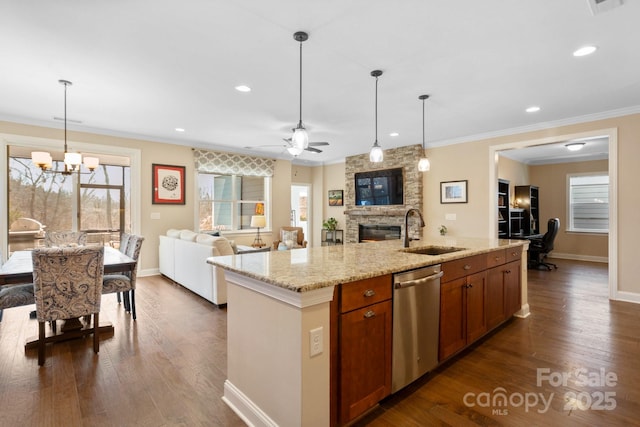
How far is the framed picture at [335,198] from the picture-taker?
342 inches

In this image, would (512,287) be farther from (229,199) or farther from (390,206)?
(229,199)

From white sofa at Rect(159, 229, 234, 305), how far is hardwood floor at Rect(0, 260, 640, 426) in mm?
368

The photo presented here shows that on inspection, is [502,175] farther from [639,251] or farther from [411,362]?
[411,362]

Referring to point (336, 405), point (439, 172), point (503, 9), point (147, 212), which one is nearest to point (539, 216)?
point (439, 172)

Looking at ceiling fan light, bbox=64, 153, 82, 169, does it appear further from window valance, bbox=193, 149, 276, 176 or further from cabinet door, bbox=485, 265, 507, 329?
cabinet door, bbox=485, 265, 507, 329

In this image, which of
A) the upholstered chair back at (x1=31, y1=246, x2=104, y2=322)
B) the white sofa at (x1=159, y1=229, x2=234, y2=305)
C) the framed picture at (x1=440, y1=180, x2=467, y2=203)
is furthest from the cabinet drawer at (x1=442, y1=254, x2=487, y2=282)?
the framed picture at (x1=440, y1=180, x2=467, y2=203)

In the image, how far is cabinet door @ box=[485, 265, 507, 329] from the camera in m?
2.91

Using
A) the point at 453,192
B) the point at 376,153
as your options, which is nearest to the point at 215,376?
the point at 376,153

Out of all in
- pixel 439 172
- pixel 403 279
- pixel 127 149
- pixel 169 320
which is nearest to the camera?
pixel 403 279

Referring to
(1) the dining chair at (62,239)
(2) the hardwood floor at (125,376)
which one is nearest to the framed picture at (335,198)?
(2) the hardwood floor at (125,376)

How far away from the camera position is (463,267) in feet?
8.40

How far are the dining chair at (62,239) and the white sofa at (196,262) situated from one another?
1244mm

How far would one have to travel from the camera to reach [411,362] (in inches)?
81.0

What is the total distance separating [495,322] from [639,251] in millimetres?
2943
